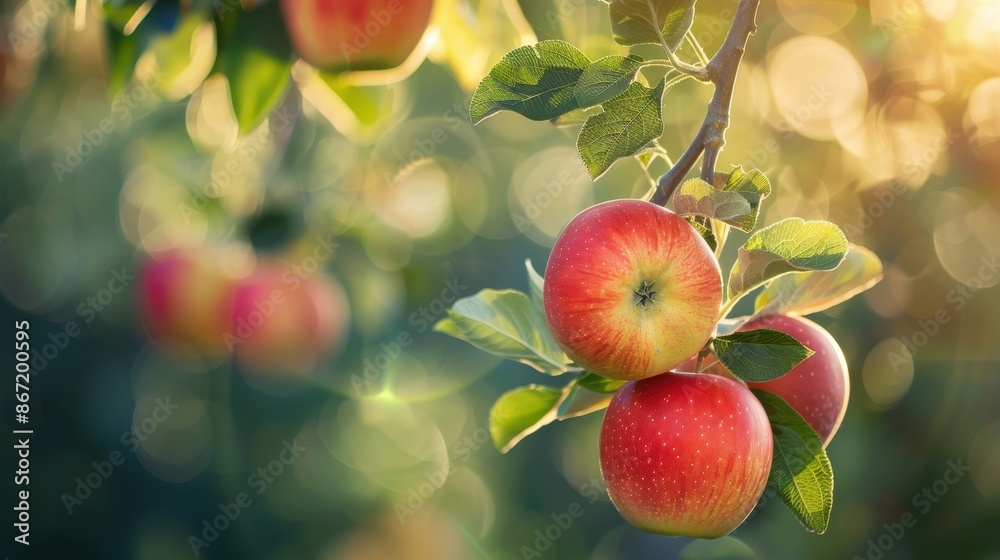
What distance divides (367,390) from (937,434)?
5.90 feet

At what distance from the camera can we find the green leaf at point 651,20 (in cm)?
59

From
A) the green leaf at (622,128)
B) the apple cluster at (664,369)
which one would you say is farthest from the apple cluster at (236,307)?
the green leaf at (622,128)

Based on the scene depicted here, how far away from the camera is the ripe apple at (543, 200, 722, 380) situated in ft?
2.09

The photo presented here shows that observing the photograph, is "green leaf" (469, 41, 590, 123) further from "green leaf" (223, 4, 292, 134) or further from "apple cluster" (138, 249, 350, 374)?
"apple cluster" (138, 249, 350, 374)

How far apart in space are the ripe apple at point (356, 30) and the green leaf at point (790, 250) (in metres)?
0.62

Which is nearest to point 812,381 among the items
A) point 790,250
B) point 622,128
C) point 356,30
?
point 790,250

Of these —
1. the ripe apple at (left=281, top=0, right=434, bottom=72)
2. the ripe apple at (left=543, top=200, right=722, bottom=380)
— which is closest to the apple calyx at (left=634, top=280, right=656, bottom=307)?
the ripe apple at (left=543, top=200, right=722, bottom=380)

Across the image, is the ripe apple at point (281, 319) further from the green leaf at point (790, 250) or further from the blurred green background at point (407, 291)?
the green leaf at point (790, 250)

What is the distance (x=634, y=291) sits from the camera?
66 centimetres

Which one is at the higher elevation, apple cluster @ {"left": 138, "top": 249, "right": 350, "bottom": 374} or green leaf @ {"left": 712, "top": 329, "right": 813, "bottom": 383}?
green leaf @ {"left": 712, "top": 329, "right": 813, "bottom": 383}

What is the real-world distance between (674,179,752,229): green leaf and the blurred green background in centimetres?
132

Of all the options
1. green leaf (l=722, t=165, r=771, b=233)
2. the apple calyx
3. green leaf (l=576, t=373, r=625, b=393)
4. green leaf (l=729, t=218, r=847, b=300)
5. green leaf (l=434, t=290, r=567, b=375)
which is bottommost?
green leaf (l=576, t=373, r=625, b=393)

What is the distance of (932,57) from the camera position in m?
2.33

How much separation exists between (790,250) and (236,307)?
1.47 meters
